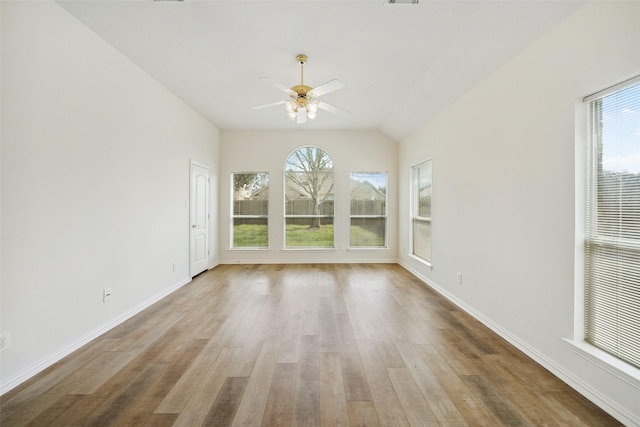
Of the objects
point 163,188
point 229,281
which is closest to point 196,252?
point 229,281

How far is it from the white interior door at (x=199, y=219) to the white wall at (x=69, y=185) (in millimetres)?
1010

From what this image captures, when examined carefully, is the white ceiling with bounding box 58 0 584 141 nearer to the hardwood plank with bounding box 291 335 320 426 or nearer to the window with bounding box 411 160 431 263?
the window with bounding box 411 160 431 263

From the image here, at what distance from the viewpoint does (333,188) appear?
20.1 ft

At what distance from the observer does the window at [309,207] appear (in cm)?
616

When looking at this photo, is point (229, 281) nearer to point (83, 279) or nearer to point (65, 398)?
point (83, 279)

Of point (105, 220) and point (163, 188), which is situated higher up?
point (163, 188)

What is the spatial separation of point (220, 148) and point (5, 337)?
472 cm

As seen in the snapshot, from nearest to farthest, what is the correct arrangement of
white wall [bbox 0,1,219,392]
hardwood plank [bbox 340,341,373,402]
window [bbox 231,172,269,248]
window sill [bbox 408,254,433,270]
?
hardwood plank [bbox 340,341,373,402] → white wall [bbox 0,1,219,392] → window sill [bbox 408,254,433,270] → window [bbox 231,172,269,248]

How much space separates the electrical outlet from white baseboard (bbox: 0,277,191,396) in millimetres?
227

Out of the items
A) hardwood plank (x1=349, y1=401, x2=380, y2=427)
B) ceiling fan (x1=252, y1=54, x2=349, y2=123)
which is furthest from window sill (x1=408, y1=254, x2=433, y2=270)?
hardwood plank (x1=349, y1=401, x2=380, y2=427)

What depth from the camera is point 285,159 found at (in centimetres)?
607

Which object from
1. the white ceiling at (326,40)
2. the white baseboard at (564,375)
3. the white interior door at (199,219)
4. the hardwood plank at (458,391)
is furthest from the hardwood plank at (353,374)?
the white interior door at (199,219)

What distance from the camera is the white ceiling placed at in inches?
90.3

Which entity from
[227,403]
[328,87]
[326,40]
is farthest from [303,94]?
[227,403]
